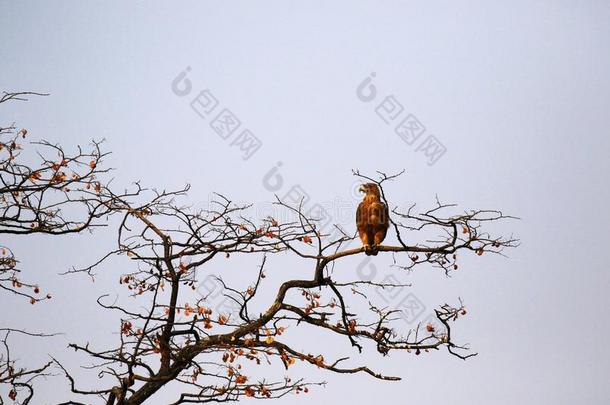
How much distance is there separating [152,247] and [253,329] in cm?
103

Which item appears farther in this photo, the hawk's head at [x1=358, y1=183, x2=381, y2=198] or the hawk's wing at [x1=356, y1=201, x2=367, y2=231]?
the hawk's head at [x1=358, y1=183, x2=381, y2=198]

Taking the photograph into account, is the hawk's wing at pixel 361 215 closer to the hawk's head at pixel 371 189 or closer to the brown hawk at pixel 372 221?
the brown hawk at pixel 372 221

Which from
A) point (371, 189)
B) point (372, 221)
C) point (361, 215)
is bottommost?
point (372, 221)

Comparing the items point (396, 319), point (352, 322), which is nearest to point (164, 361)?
point (352, 322)

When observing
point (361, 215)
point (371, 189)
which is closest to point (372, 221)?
point (361, 215)

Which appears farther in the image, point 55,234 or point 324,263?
point 324,263

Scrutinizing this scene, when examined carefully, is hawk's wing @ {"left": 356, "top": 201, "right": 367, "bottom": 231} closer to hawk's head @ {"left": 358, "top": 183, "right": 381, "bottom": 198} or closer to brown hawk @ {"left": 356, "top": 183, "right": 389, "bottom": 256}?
brown hawk @ {"left": 356, "top": 183, "right": 389, "bottom": 256}

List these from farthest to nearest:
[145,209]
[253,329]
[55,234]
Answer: [145,209] < [253,329] < [55,234]

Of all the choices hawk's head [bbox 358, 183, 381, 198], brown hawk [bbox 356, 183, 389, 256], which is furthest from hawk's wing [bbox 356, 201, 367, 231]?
hawk's head [bbox 358, 183, 381, 198]

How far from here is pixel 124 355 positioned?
156 inches

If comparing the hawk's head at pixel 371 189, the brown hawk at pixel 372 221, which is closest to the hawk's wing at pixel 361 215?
the brown hawk at pixel 372 221

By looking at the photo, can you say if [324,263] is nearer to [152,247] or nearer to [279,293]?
[279,293]

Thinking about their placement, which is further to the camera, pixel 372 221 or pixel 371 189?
pixel 371 189

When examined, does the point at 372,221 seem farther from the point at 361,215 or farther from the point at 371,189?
the point at 371,189
